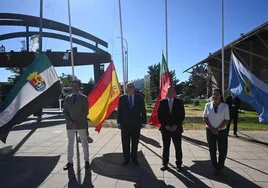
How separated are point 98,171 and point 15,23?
2852cm

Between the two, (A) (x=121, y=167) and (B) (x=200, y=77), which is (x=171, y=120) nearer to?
(A) (x=121, y=167)

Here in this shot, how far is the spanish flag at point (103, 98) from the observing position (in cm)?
850

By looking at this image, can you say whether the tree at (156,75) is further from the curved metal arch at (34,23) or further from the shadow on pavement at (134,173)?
the shadow on pavement at (134,173)

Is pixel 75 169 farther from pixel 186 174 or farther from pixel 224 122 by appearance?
pixel 224 122

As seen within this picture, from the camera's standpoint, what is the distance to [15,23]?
95.0 feet

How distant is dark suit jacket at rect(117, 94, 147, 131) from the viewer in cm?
614

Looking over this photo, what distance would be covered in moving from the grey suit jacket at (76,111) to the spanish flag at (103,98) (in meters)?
2.58

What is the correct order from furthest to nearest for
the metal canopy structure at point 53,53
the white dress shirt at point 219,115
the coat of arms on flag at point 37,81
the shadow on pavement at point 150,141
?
the metal canopy structure at point 53,53 < the shadow on pavement at point 150,141 < the coat of arms on flag at point 37,81 < the white dress shirt at point 219,115

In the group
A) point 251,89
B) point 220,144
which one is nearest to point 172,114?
point 220,144

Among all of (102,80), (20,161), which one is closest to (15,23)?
(102,80)

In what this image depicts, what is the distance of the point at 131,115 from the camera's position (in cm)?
613

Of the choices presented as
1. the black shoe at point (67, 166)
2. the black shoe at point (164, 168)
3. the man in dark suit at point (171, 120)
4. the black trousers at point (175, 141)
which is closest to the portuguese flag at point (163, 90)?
the man in dark suit at point (171, 120)

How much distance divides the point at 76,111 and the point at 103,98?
2.91m

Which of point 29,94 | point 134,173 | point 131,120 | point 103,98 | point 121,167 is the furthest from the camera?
point 103,98
